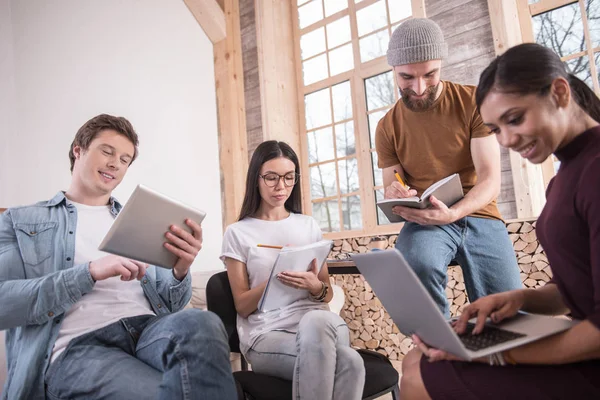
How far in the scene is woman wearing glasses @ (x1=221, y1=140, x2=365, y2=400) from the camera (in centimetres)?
126

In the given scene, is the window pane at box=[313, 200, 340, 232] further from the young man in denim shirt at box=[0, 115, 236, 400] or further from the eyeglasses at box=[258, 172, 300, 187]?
the young man in denim shirt at box=[0, 115, 236, 400]

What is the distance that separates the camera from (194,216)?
4.09ft

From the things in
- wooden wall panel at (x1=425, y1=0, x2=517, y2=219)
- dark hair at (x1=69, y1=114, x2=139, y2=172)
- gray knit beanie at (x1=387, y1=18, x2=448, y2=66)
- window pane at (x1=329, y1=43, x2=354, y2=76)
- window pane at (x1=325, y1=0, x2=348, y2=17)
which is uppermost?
window pane at (x1=325, y1=0, x2=348, y2=17)

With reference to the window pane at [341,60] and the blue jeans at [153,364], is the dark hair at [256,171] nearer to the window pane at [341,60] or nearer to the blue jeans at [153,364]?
the blue jeans at [153,364]

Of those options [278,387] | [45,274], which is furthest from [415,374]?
[45,274]

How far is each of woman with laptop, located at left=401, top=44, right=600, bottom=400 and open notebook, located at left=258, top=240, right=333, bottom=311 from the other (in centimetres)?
54

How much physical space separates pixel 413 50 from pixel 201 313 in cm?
119

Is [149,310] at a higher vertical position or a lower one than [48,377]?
higher

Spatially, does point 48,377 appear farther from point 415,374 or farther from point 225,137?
point 225,137

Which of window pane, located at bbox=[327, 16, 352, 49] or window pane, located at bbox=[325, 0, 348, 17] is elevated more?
window pane, located at bbox=[325, 0, 348, 17]

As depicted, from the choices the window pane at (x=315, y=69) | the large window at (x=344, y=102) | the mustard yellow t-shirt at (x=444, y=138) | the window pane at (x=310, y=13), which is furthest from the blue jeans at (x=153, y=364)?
the window pane at (x=310, y=13)

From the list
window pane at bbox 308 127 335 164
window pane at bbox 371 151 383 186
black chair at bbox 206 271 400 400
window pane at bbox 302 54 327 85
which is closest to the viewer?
black chair at bbox 206 271 400 400

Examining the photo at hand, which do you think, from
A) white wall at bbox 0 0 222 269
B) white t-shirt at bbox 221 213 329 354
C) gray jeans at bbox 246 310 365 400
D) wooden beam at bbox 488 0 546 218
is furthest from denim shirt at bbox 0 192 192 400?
wooden beam at bbox 488 0 546 218

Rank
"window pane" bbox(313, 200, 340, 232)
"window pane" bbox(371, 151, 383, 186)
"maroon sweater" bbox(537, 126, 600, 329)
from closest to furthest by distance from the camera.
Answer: "maroon sweater" bbox(537, 126, 600, 329) < "window pane" bbox(371, 151, 383, 186) < "window pane" bbox(313, 200, 340, 232)
